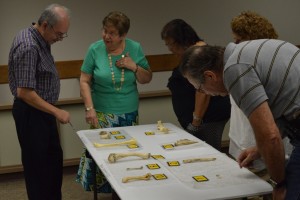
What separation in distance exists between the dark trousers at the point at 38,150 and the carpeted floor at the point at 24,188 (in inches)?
29.5

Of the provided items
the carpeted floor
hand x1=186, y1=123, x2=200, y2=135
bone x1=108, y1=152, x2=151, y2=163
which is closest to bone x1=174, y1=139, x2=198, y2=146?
bone x1=108, y1=152, x2=151, y2=163

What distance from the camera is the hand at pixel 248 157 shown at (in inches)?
73.5

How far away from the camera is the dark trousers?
268 centimetres

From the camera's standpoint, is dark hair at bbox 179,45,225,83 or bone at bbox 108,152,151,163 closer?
dark hair at bbox 179,45,225,83

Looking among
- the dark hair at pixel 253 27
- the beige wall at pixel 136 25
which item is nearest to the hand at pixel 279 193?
the dark hair at pixel 253 27

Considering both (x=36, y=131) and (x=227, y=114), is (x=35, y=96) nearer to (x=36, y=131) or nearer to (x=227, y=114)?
(x=36, y=131)

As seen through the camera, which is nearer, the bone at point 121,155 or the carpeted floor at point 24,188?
the bone at point 121,155

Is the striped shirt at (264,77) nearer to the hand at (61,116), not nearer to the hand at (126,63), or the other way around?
the hand at (61,116)

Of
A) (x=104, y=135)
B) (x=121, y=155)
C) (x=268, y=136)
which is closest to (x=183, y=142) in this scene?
(x=121, y=155)

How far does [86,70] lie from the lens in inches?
122

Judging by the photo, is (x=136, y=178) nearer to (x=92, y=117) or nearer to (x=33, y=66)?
(x=33, y=66)

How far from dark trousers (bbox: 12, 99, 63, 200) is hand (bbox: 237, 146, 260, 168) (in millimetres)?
1358

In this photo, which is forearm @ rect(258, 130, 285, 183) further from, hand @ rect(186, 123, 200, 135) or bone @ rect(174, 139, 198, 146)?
hand @ rect(186, 123, 200, 135)

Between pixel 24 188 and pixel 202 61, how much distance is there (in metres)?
2.77
